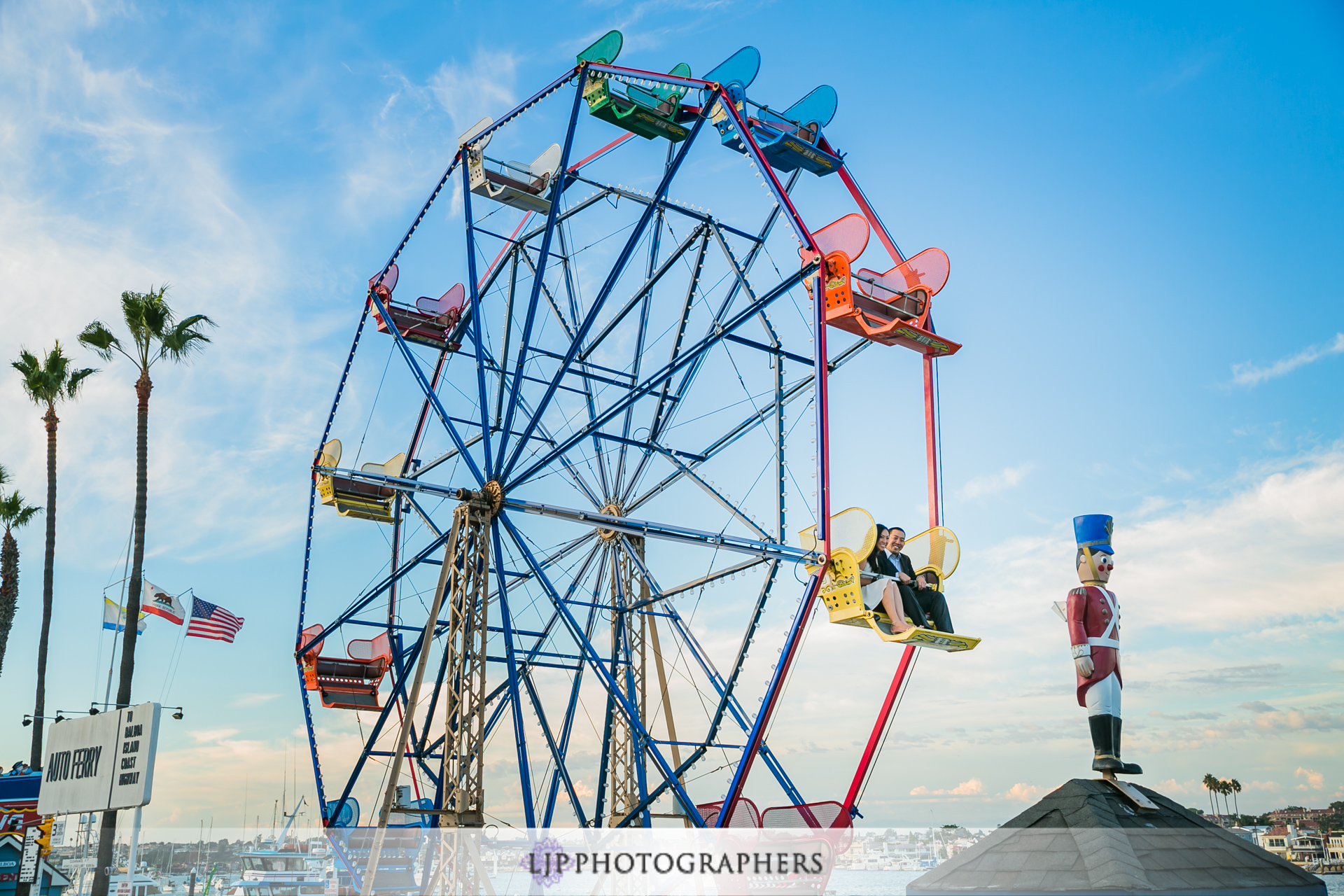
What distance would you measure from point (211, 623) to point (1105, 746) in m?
22.6

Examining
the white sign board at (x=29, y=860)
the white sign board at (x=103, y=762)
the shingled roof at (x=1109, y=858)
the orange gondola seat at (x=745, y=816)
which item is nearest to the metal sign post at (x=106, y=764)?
the white sign board at (x=103, y=762)

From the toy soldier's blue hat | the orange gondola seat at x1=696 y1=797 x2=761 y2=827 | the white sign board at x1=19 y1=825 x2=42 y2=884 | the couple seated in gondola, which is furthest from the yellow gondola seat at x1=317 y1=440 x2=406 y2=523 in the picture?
the toy soldier's blue hat

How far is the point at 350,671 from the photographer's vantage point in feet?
82.0

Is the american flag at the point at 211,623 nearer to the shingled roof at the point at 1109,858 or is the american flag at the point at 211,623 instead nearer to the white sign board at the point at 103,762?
the white sign board at the point at 103,762

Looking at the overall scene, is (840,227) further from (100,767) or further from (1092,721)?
(100,767)

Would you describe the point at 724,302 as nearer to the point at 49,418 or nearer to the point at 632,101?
the point at 632,101

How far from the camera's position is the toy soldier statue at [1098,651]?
11.4m

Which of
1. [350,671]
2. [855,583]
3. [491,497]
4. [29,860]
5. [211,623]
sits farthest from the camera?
[29,860]

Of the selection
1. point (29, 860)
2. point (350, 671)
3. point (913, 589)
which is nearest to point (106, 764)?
point (350, 671)

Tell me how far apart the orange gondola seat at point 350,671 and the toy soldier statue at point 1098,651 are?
56.5 ft

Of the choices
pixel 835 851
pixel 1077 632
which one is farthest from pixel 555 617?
pixel 1077 632

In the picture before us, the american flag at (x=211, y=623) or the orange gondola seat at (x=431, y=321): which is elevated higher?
the orange gondola seat at (x=431, y=321)

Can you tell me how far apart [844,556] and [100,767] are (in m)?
12.8

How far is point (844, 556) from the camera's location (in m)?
15.5
